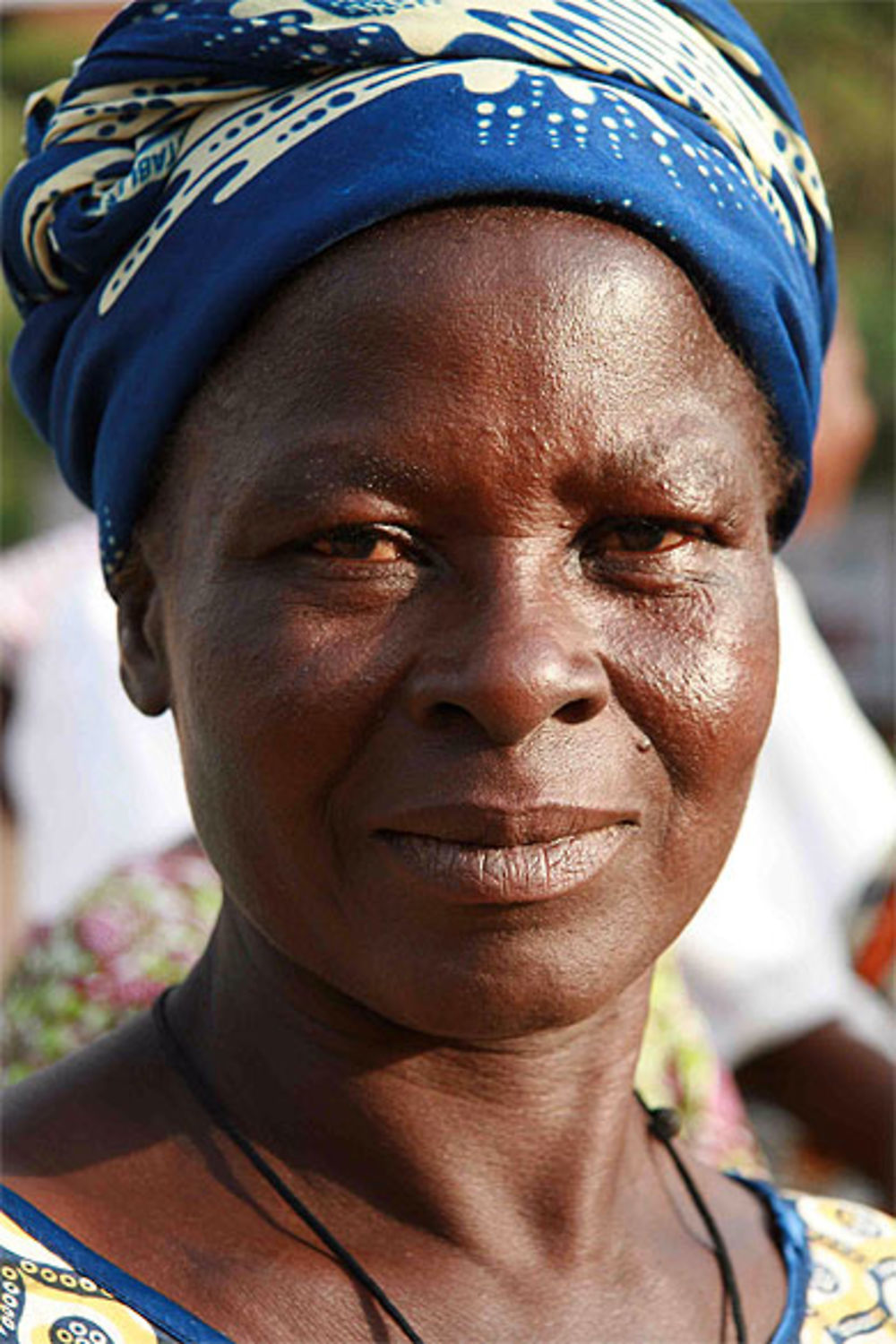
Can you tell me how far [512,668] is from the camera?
5.08 ft

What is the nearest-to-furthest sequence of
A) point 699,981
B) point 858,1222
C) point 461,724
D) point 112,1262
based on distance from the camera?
point 461,724
point 112,1262
point 858,1222
point 699,981

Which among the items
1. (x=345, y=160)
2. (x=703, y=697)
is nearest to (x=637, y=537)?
(x=703, y=697)

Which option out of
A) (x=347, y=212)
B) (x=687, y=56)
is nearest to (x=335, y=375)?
(x=347, y=212)

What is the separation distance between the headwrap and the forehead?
3cm

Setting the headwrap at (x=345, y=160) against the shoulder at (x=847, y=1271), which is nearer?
the headwrap at (x=345, y=160)

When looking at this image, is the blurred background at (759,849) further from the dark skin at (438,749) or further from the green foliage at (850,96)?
the green foliage at (850,96)

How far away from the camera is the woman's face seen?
1.59 m

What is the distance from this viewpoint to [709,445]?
68.1 inches

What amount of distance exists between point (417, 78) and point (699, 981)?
2.49 m

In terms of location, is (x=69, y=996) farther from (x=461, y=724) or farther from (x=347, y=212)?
(x=347, y=212)

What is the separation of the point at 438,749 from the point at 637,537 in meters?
0.29

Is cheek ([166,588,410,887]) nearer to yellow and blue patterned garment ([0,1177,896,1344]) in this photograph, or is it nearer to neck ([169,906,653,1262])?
neck ([169,906,653,1262])

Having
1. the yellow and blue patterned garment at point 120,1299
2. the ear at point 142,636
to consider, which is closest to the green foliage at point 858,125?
the yellow and blue patterned garment at point 120,1299

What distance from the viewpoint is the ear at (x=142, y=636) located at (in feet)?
6.17
